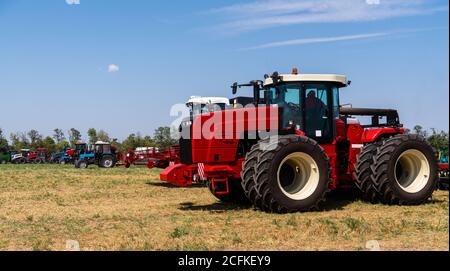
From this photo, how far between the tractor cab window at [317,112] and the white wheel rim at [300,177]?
2.91 ft

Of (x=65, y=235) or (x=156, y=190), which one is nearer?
(x=65, y=235)

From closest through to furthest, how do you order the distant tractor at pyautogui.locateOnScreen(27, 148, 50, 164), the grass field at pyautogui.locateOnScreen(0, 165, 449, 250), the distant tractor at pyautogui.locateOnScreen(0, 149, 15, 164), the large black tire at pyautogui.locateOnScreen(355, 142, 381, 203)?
the grass field at pyautogui.locateOnScreen(0, 165, 449, 250), the large black tire at pyautogui.locateOnScreen(355, 142, 381, 203), the distant tractor at pyautogui.locateOnScreen(0, 149, 15, 164), the distant tractor at pyautogui.locateOnScreen(27, 148, 50, 164)

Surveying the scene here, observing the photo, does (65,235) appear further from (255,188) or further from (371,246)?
(371,246)

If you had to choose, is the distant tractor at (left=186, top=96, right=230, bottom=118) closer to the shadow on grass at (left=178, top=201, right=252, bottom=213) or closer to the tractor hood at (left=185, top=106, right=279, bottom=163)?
the shadow on grass at (left=178, top=201, right=252, bottom=213)

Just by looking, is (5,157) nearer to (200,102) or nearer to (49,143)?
(49,143)

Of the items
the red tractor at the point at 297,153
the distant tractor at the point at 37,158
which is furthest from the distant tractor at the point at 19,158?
the red tractor at the point at 297,153

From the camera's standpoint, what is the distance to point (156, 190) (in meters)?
15.4

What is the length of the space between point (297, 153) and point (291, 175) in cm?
66

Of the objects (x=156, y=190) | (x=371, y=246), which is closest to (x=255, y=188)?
(x=371, y=246)

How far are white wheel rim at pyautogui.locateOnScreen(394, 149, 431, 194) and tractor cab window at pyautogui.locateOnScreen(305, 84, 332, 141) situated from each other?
1.73 meters

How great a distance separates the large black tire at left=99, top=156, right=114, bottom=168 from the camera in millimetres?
36375

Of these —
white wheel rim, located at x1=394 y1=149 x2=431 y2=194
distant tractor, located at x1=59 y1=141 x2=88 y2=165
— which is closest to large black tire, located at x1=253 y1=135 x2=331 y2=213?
white wheel rim, located at x1=394 y1=149 x2=431 y2=194
